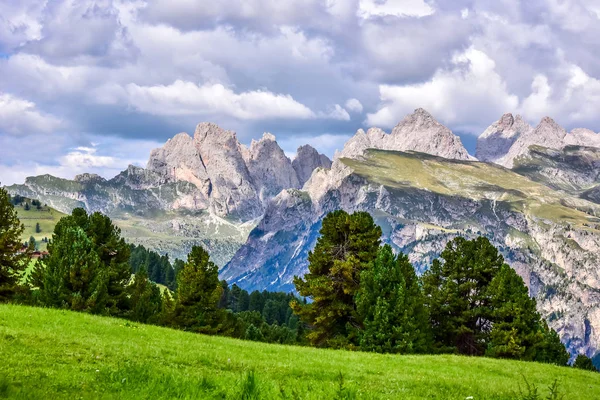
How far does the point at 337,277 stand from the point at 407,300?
31.0 feet

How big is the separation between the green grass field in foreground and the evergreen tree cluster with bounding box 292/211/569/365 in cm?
1351

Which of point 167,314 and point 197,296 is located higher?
point 197,296

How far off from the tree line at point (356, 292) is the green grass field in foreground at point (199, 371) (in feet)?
48.5

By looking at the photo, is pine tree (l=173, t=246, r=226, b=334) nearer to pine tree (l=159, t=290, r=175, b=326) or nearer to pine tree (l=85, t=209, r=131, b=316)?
pine tree (l=159, t=290, r=175, b=326)

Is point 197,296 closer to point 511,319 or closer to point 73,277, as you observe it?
point 73,277

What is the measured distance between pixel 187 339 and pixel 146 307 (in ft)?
192

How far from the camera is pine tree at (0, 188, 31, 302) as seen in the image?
47.3m

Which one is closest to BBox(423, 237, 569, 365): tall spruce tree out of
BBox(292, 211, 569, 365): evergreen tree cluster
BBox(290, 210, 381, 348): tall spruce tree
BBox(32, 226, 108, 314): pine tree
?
BBox(292, 211, 569, 365): evergreen tree cluster

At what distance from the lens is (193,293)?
64.4m

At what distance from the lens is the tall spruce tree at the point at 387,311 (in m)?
45.9

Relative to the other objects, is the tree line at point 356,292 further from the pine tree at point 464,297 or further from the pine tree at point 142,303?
the pine tree at point 142,303

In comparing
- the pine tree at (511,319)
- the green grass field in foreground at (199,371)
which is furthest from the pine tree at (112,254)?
the pine tree at (511,319)

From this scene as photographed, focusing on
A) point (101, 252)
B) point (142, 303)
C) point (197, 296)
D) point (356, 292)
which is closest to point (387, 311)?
point (356, 292)

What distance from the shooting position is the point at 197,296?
6475 centimetres
